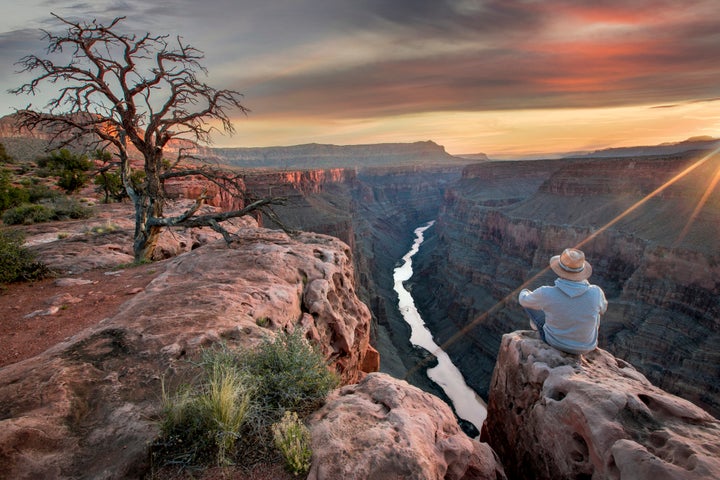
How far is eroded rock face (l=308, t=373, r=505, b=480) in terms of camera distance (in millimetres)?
3246

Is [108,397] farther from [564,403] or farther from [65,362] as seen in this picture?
[564,403]

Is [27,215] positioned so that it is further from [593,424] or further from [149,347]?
[593,424]

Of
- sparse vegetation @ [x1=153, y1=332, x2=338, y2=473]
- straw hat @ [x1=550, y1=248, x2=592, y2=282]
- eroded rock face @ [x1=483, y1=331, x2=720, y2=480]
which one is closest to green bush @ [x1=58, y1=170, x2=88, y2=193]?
sparse vegetation @ [x1=153, y1=332, x2=338, y2=473]

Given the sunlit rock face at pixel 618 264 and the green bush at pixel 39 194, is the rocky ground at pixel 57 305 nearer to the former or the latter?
the green bush at pixel 39 194

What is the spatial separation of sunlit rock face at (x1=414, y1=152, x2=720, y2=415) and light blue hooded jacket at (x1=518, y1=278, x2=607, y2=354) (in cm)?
2424

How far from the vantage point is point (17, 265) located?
894 cm

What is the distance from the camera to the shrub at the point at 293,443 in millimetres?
3153

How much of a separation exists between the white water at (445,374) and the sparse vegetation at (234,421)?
2233cm

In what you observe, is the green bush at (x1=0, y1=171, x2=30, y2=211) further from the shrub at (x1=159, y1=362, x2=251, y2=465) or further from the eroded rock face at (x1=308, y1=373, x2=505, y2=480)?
the eroded rock face at (x1=308, y1=373, x2=505, y2=480)

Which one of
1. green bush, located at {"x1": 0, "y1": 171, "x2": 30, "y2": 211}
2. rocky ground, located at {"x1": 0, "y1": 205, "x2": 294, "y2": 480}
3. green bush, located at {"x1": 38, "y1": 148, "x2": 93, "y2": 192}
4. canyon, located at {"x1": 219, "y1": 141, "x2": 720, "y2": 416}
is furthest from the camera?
green bush, located at {"x1": 38, "y1": 148, "x2": 93, "y2": 192}

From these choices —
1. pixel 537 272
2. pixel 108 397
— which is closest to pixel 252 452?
pixel 108 397

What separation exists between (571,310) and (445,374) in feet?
107

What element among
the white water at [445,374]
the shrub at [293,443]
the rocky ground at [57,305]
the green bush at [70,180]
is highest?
the green bush at [70,180]

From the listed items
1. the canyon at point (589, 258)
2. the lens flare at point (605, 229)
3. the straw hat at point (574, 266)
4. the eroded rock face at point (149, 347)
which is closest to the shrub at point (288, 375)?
the eroded rock face at point (149, 347)
